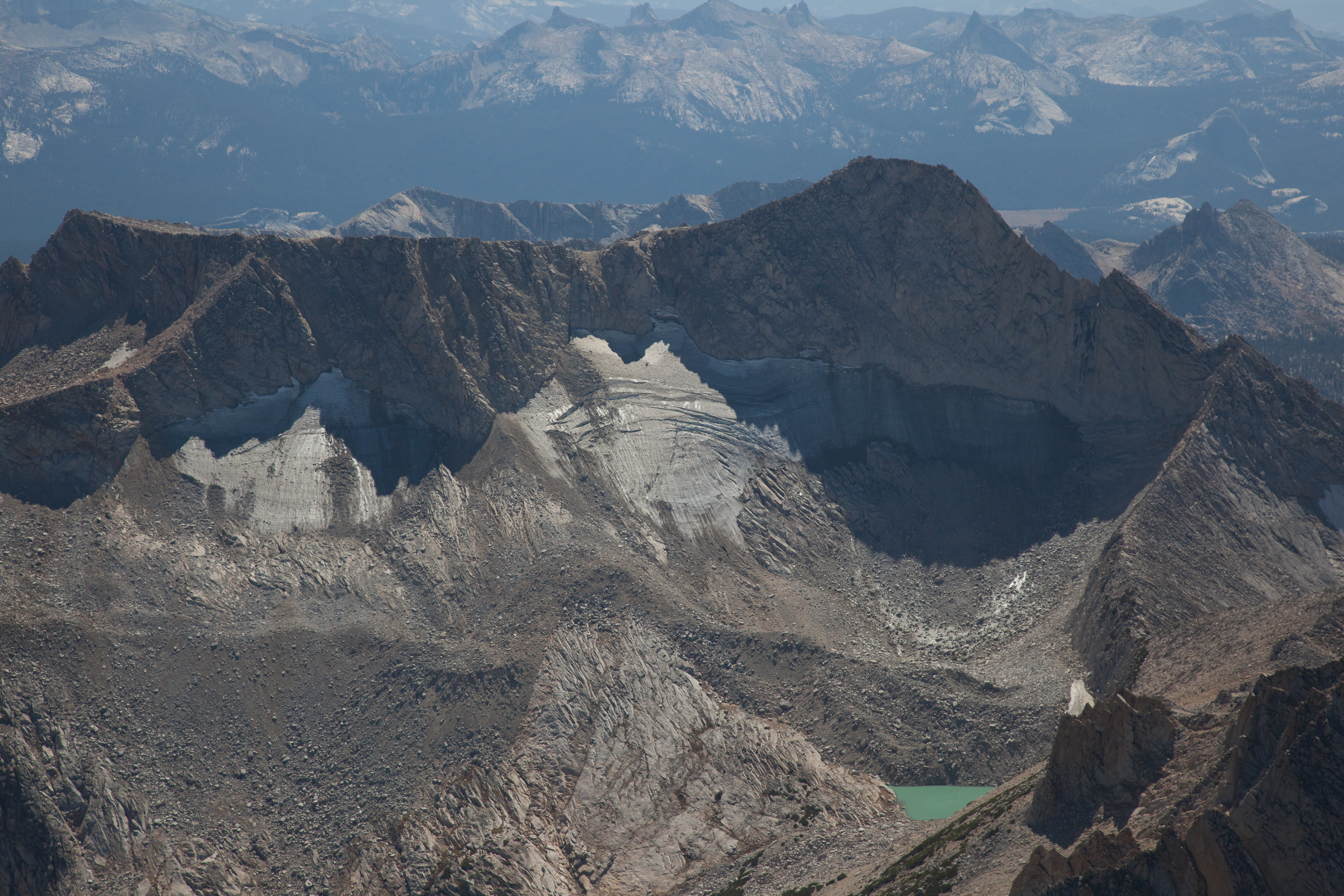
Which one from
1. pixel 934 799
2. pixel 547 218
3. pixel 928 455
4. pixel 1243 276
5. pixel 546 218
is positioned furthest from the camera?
pixel 546 218

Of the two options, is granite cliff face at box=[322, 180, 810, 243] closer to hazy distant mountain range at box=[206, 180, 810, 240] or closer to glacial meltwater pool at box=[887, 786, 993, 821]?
hazy distant mountain range at box=[206, 180, 810, 240]

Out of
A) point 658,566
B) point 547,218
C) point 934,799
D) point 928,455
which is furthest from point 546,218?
point 934,799

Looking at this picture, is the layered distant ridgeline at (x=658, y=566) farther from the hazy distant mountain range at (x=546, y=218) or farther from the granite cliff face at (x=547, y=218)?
the granite cliff face at (x=547, y=218)

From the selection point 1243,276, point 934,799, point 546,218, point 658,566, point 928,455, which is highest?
point 1243,276

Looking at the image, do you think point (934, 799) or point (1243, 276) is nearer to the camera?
point (934, 799)

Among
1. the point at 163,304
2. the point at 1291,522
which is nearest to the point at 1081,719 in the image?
the point at 1291,522

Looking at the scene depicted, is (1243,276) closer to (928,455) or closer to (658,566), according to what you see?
(928,455)
